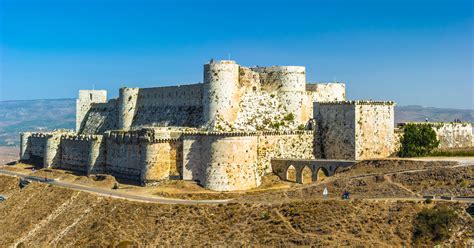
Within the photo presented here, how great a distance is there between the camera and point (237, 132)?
67812mm

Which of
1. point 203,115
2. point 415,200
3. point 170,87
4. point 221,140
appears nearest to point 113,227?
point 221,140

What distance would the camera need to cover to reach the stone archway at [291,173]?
74062mm

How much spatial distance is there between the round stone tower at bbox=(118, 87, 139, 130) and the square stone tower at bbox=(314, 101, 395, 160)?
31.4 metres

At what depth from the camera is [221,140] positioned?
6738 cm

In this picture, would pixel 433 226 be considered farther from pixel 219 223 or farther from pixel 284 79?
pixel 284 79

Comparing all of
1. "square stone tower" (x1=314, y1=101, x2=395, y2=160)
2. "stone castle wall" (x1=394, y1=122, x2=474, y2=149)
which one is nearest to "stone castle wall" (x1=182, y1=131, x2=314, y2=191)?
"square stone tower" (x1=314, y1=101, x2=395, y2=160)

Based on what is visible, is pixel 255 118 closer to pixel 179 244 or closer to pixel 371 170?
pixel 371 170

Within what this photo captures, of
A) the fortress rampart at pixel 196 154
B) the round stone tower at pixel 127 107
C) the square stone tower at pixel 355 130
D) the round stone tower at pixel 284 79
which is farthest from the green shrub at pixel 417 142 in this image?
the round stone tower at pixel 127 107

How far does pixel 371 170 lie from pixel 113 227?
27.4 meters

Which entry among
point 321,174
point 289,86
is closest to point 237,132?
point 321,174

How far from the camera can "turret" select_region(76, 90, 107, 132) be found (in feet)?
363

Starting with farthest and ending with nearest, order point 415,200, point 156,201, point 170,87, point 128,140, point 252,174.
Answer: point 170,87 < point 128,140 < point 252,174 < point 156,201 < point 415,200

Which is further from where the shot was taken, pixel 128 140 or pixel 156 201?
pixel 128 140

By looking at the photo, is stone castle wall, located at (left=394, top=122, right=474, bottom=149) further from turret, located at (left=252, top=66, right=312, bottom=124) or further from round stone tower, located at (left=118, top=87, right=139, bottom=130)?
round stone tower, located at (left=118, top=87, right=139, bottom=130)
